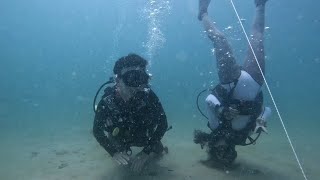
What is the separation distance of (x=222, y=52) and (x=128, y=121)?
3181mm

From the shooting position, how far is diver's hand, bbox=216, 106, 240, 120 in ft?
21.5

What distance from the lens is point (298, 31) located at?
265 ft

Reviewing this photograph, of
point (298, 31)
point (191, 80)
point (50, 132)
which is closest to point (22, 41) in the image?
point (191, 80)

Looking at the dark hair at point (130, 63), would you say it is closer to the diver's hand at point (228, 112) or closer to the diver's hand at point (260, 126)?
the diver's hand at point (228, 112)

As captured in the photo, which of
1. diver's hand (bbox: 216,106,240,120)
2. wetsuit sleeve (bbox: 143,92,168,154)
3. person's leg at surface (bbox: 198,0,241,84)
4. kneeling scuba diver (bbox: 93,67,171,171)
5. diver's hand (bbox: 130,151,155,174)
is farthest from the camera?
person's leg at surface (bbox: 198,0,241,84)

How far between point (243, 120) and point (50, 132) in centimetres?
1051

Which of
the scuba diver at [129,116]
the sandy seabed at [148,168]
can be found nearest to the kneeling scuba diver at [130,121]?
the scuba diver at [129,116]

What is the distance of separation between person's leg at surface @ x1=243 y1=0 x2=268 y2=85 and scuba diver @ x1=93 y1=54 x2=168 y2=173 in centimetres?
274

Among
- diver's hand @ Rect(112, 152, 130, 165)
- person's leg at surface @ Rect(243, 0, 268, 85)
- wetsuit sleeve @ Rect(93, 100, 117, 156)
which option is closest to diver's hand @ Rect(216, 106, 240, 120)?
person's leg at surface @ Rect(243, 0, 268, 85)

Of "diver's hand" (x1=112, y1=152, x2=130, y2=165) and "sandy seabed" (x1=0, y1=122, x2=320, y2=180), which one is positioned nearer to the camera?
"diver's hand" (x1=112, y1=152, x2=130, y2=165)

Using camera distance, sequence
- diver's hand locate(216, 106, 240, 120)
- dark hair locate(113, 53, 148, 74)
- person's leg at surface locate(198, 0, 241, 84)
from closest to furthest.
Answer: dark hair locate(113, 53, 148, 74) → diver's hand locate(216, 106, 240, 120) → person's leg at surface locate(198, 0, 241, 84)

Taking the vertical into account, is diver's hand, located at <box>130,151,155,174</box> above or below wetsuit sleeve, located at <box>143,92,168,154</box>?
below

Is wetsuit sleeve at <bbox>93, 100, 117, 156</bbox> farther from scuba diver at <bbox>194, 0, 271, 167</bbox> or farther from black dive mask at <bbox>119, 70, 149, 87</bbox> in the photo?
scuba diver at <bbox>194, 0, 271, 167</bbox>

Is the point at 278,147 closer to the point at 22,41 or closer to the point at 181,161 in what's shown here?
the point at 181,161
